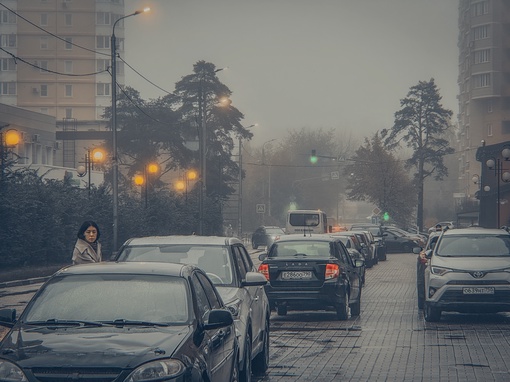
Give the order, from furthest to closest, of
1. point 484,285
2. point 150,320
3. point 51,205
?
point 51,205 < point 484,285 < point 150,320

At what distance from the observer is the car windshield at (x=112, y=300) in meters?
8.60

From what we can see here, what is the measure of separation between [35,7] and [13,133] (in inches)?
4540

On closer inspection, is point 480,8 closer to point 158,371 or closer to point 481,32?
point 481,32

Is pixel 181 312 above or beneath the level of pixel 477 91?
beneath

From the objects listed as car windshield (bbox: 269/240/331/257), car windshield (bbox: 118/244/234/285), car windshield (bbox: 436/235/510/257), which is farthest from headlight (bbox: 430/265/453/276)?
car windshield (bbox: 118/244/234/285)

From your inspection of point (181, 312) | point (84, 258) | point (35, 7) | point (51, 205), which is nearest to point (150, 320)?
point (181, 312)

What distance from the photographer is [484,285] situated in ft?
62.1

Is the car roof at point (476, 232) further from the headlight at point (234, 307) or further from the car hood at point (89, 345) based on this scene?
the car hood at point (89, 345)

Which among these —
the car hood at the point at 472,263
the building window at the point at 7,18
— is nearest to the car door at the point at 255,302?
the car hood at the point at 472,263

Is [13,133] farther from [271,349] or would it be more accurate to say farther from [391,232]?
[391,232]

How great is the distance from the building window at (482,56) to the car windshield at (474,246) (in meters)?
105

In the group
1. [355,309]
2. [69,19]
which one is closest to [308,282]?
[355,309]

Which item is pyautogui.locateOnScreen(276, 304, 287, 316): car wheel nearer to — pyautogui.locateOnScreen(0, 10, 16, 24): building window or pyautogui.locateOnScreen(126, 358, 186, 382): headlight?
pyautogui.locateOnScreen(126, 358, 186, 382): headlight

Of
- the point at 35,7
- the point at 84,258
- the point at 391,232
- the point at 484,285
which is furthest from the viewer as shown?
the point at 35,7
